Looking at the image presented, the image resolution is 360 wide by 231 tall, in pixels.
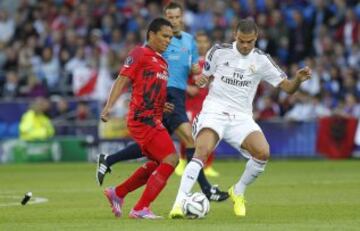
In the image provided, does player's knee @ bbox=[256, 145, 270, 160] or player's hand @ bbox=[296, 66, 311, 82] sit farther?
player's knee @ bbox=[256, 145, 270, 160]

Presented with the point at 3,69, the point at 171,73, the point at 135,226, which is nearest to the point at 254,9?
the point at 3,69

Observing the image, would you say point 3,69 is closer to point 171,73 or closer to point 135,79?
point 171,73

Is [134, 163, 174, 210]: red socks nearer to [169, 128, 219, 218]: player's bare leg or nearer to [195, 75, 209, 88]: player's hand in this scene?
[169, 128, 219, 218]: player's bare leg

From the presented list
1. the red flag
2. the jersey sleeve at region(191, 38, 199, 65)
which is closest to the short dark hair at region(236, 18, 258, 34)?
the jersey sleeve at region(191, 38, 199, 65)

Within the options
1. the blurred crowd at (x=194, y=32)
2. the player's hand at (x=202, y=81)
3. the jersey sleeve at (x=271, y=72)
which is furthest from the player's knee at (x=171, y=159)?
the blurred crowd at (x=194, y=32)

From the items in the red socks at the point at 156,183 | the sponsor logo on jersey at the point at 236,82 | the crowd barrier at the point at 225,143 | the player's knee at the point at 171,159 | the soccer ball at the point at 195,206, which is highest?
the sponsor logo on jersey at the point at 236,82

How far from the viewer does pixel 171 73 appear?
16453 millimetres

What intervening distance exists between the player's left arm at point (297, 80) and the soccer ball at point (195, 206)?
186 centimetres

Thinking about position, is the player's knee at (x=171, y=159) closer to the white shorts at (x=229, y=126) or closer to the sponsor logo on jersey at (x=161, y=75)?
the white shorts at (x=229, y=126)

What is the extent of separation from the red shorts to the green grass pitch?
0.79 meters

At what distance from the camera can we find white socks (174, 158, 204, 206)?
12.2m

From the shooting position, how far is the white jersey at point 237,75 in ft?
43.3

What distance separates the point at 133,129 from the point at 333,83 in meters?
16.4

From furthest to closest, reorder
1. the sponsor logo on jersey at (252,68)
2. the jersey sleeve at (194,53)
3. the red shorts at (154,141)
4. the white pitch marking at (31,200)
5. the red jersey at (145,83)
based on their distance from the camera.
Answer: the jersey sleeve at (194,53)
the white pitch marking at (31,200)
the sponsor logo on jersey at (252,68)
the red jersey at (145,83)
the red shorts at (154,141)
